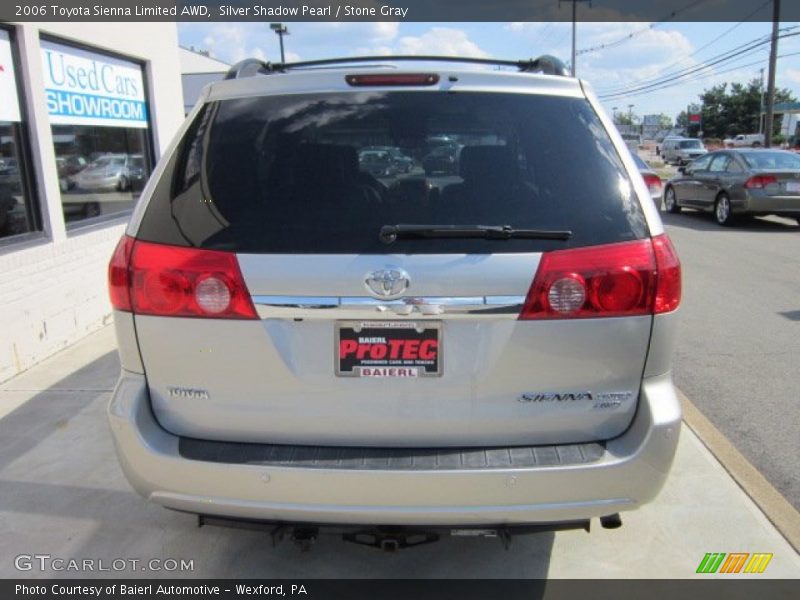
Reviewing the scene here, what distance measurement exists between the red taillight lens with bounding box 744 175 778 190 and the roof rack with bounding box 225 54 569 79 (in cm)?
1129

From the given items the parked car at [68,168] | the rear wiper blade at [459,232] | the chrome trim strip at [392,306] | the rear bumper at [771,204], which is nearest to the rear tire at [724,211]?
the rear bumper at [771,204]

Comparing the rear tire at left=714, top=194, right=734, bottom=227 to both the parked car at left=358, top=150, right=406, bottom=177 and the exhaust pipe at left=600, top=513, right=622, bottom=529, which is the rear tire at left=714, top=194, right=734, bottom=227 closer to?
the exhaust pipe at left=600, top=513, right=622, bottom=529

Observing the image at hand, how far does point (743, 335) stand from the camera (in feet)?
19.5

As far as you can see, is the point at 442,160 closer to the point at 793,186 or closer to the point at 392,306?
the point at 392,306

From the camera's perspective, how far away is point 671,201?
16.3m

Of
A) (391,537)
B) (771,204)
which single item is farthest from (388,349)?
(771,204)

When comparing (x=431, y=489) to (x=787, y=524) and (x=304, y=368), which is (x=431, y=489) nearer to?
(x=304, y=368)

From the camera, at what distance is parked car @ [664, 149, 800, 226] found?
12492mm

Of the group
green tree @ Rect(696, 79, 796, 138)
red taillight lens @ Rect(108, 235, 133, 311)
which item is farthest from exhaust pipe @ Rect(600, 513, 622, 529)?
green tree @ Rect(696, 79, 796, 138)

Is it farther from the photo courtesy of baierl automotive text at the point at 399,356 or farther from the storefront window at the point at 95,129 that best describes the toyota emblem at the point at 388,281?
the storefront window at the point at 95,129

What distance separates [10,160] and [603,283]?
513cm

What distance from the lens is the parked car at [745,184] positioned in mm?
12492

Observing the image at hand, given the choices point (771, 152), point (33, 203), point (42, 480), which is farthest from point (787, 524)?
point (771, 152)
